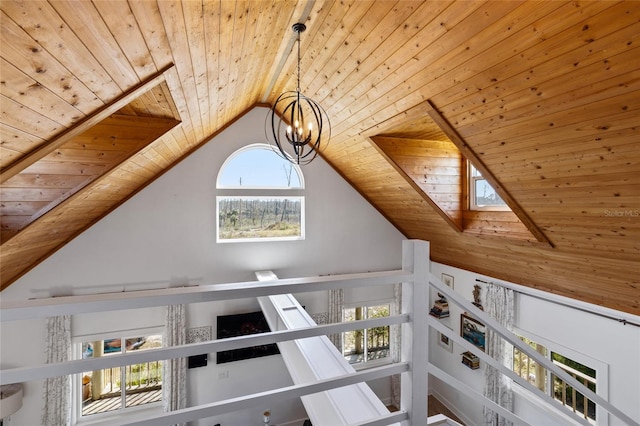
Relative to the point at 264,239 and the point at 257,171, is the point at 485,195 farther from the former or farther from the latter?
the point at 257,171

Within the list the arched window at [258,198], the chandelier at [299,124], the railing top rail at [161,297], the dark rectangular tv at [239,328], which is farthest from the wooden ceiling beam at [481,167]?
the dark rectangular tv at [239,328]

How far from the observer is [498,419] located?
16.2 ft

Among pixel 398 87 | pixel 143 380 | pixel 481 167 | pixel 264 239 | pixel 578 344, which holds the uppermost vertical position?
pixel 398 87

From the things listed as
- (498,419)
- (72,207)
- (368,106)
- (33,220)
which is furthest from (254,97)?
(498,419)

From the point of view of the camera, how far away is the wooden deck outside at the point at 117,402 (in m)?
5.16

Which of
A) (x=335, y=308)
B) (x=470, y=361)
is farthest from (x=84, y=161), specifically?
(x=470, y=361)

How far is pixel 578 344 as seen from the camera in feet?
13.3

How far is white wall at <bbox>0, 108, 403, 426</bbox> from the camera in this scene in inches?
187

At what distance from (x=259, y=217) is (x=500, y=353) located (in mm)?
4578

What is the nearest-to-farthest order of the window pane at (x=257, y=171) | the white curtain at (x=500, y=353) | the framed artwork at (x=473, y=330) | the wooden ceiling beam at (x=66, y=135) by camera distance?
the wooden ceiling beam at (x=66, y=135) → the white curtain at (x=500, y=353) → the framed artwork at (x=473, y=330) → the window pane at (x=257, y=171)

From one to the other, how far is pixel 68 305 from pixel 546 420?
19.3ft

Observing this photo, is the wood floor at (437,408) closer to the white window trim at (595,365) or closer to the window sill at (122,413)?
the white window trim at (595,365)

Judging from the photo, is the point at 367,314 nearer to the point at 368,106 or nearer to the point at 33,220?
the point at 368,106

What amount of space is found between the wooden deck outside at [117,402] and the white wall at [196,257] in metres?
0.63
